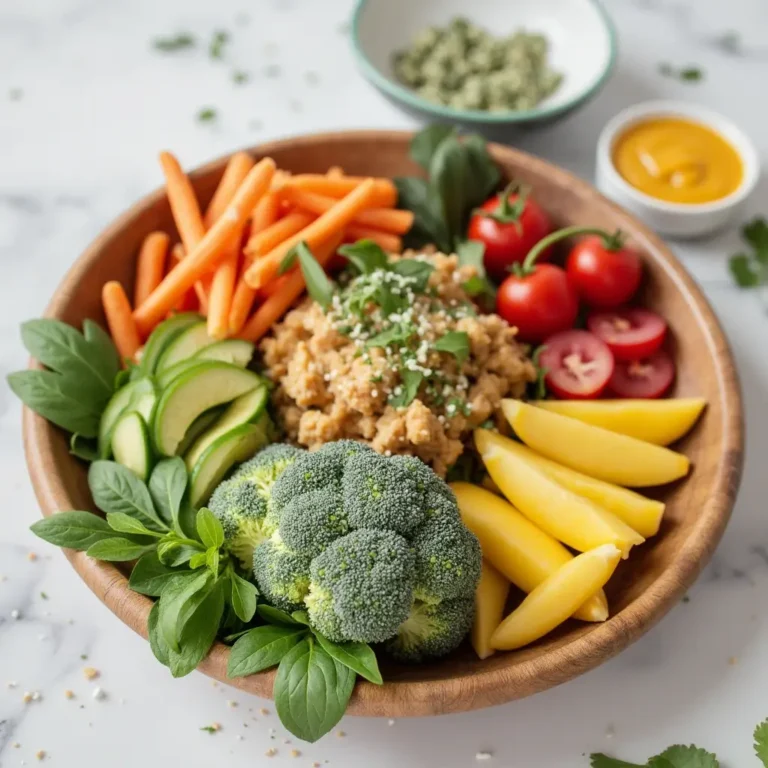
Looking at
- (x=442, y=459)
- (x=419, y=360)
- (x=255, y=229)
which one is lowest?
(x=442, y=459)

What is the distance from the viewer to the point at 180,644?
187 cm

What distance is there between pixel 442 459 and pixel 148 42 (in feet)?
8.32

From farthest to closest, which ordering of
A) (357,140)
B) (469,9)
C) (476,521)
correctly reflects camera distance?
1. (469,9)
2. (357,140)
3. (476,521)

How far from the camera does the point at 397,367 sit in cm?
231

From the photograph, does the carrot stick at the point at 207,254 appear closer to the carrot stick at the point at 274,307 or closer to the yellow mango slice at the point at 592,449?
the carrot stick at the point at 274,307

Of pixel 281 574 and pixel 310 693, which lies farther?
pixel 281 574

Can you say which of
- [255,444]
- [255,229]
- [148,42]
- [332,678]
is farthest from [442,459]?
[148,42]

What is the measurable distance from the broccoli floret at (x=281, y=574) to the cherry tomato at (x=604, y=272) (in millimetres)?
1325

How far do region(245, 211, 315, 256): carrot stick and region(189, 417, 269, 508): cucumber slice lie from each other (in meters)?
0.60

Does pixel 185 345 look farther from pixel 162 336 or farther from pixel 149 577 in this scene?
pixel 149 577

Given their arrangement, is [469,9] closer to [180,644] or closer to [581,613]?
[581,613]

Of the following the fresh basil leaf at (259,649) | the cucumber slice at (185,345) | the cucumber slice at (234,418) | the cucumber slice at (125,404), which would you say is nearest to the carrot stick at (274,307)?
the cucumber slice at (185,345)

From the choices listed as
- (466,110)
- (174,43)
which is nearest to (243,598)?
(466,110)

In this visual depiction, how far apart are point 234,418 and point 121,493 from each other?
14.0 inches
